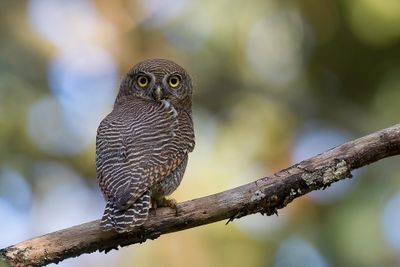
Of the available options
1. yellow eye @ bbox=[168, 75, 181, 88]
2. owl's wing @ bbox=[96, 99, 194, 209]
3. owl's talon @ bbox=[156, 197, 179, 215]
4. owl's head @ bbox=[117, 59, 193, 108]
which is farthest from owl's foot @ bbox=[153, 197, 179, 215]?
yellow eye @ bbox=[168, 75, 181, 88]

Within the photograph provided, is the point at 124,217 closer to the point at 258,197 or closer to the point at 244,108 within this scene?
the point at 258,197

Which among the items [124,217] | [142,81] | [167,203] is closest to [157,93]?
[142,81]

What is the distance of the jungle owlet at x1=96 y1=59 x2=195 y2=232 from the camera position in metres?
4.50

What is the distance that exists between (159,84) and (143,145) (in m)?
0.97

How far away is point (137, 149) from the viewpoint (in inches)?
191

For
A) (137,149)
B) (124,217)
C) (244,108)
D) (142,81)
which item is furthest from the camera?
(244,108)

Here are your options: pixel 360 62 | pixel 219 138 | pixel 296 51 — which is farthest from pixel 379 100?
pixel 219 138

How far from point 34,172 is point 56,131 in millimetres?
548

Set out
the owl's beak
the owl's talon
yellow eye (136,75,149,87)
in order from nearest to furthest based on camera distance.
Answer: the owl's talon < the owl's beak < yellow eye (136,75,149,87)

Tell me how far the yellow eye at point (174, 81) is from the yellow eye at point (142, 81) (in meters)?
0.17

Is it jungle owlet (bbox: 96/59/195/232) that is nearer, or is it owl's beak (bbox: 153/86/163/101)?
jungle owlet (bbox: 96/59/195/232)

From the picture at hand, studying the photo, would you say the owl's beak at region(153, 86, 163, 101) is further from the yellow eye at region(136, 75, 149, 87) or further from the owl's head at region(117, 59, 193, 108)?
the yellow eye at region(136, 75, 149, 87)

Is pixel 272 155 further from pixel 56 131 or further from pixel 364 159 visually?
pixel 364 159

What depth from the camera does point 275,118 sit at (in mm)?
9961
